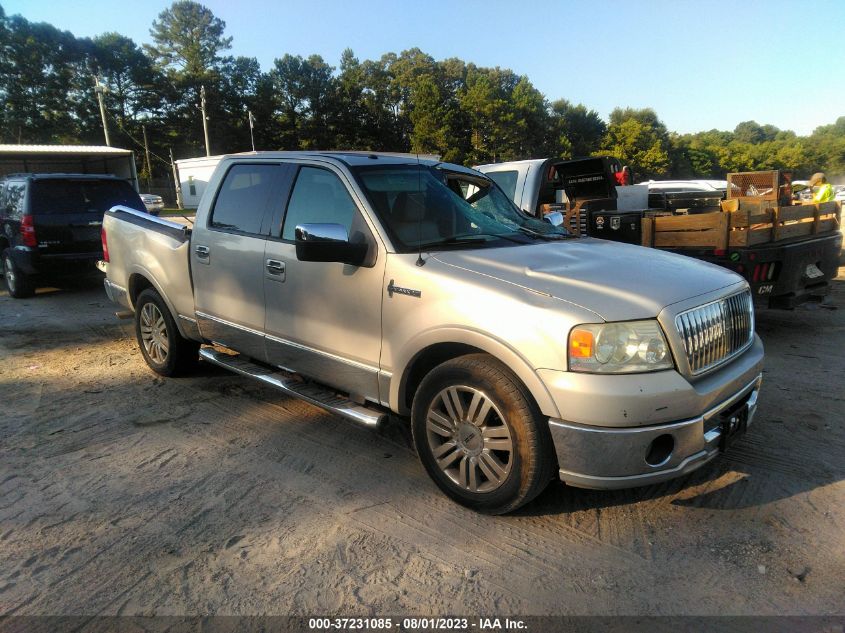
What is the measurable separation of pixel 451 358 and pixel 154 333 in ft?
11.5

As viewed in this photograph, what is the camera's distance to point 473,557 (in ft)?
9.09

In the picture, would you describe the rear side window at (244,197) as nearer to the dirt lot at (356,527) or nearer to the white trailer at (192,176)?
the dirt lot at (356,527)

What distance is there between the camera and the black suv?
8.99m

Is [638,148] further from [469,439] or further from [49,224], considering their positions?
[469,439]

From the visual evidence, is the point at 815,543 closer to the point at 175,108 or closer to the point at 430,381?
the point at 430,381

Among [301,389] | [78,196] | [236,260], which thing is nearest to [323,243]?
[301,389]

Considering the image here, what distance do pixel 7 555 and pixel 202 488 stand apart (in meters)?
0.95

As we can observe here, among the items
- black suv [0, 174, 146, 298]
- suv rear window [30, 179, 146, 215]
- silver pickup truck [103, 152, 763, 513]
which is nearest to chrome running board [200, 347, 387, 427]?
silver pickup truck [103, 152, 763, 513]

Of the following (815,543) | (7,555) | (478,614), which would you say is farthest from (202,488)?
(815,543)

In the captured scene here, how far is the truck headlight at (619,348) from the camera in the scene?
2611 millimetres

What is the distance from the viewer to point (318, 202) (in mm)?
3869

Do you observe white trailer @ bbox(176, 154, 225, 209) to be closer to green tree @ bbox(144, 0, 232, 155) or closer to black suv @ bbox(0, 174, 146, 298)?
black suv @ bbox(0, 174, 146, 298)

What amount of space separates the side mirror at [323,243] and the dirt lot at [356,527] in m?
1.33

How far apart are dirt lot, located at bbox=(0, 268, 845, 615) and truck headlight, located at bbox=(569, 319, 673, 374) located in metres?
0.91
